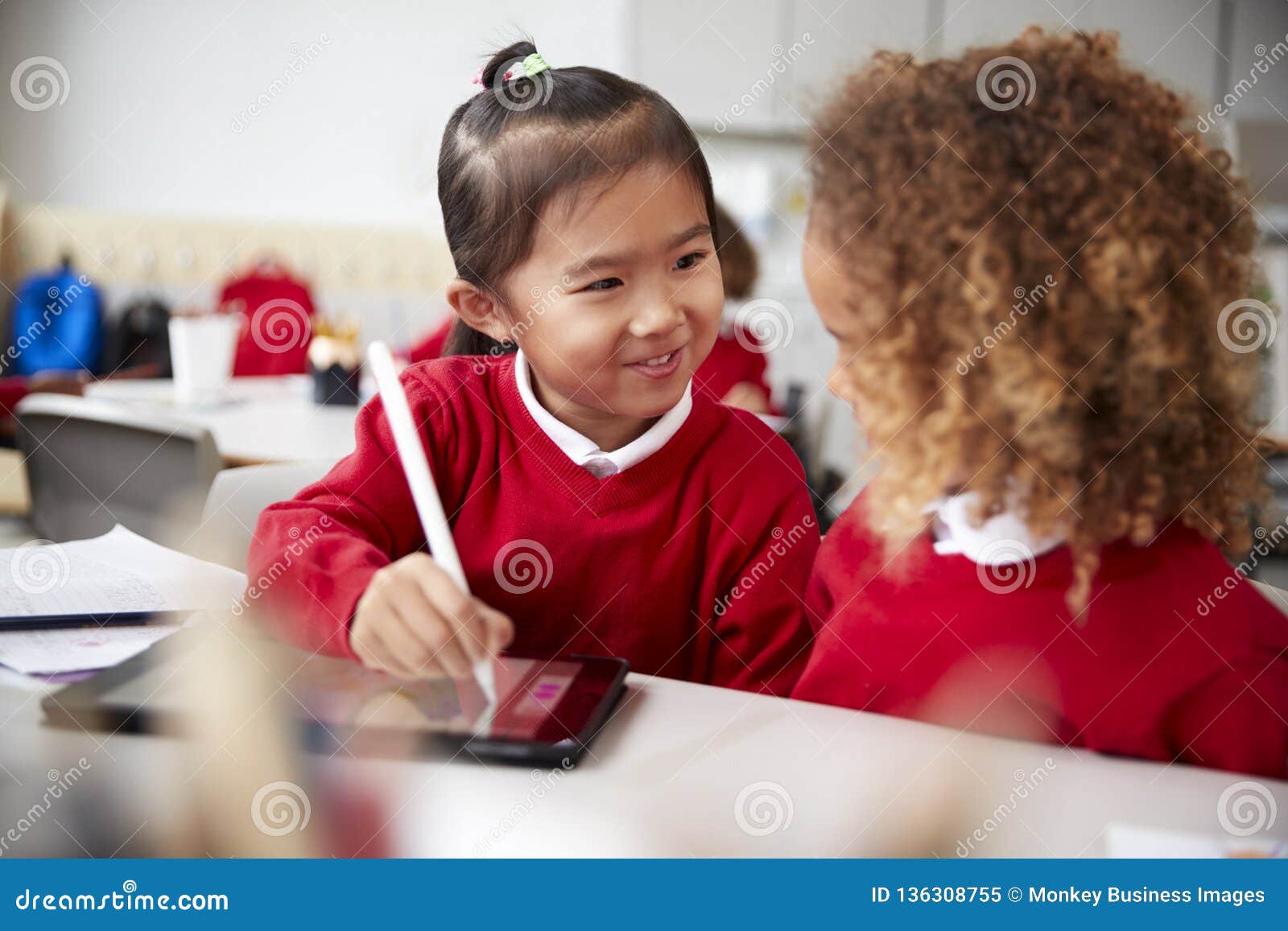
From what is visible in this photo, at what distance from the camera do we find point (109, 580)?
0.83 metres

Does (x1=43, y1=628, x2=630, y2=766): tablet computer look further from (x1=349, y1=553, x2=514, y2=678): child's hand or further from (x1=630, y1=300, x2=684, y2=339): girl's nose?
(x1=630, y1=300, x2=684, y2=339): girl's nose

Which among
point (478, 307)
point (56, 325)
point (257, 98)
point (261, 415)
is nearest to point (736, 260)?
Answer: point (261, 415)

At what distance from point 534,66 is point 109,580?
609 mm

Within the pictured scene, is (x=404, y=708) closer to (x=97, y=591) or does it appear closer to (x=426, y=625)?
(x=426, y=625)

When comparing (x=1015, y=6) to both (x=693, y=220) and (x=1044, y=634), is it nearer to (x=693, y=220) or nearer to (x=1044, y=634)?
(x=693, y=220)

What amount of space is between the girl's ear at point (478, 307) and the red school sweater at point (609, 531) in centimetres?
6

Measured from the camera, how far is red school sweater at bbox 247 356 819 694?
3.16ft

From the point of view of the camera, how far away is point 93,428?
1.53m

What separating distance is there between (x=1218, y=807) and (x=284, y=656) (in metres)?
0.59

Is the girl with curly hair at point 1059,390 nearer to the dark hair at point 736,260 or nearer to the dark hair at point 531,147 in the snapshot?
the dark hair at point 531,147

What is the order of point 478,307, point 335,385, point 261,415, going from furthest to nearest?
point 335,385
point 261,415
point 478,307

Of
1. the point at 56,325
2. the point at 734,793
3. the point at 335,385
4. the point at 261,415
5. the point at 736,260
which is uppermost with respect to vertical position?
the point at 736,260

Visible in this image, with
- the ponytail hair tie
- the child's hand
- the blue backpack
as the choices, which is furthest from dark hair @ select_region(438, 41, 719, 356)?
the blue backpack

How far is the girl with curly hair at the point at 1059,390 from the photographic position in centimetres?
58
